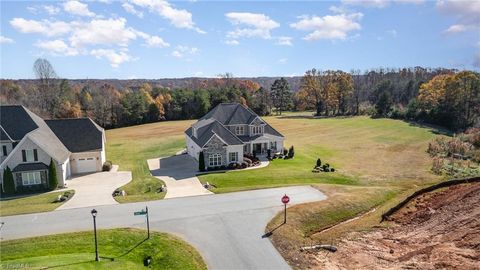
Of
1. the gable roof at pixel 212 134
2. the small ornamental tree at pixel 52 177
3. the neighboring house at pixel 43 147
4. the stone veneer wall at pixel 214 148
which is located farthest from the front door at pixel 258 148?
the small ornamental tree at pixel 52 177

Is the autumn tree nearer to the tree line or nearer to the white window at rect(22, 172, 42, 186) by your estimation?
the tree line

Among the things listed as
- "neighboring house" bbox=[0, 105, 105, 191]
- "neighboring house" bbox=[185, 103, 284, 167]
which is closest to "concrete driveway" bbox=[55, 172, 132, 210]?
"neighboring house" bbox=[0, 105, 105, 191]

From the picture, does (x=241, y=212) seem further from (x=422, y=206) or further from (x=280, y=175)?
(x=422, y=206)

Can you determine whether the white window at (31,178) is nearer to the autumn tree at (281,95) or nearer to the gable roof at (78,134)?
the gable roof at (78,134)

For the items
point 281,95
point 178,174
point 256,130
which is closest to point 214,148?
point 178,174

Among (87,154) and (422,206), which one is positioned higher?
(87,154)

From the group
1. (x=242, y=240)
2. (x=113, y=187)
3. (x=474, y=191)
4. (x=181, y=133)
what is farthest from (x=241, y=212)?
(x=181, y=133)

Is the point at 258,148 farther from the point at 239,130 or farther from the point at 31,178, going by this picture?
the point at 31,178
